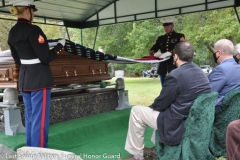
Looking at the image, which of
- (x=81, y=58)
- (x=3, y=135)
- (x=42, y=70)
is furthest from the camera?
(x=81, y=58)

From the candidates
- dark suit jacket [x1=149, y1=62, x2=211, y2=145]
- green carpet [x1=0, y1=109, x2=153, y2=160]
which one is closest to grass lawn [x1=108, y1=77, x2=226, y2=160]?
dark suit jacket [x1=149, y1=62, x2=211, y2=145]

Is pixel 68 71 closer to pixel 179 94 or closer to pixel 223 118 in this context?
pixel 179 94

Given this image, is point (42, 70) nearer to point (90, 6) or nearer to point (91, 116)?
point (91, 116)

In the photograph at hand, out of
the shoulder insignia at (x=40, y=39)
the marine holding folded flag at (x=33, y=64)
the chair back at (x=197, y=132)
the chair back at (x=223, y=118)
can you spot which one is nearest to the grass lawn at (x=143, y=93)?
the chair back at (x=223, y=118)

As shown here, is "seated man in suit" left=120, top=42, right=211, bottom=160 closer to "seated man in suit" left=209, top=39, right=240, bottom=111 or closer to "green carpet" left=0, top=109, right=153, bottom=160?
"seated man in suit" left=209, top=39, right=240, bottom=111

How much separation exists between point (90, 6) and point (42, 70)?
173 inches

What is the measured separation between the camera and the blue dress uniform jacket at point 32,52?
8.64 ft

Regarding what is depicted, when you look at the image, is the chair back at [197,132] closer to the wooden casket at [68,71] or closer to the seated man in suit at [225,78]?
the seated man in suit at [225,78]

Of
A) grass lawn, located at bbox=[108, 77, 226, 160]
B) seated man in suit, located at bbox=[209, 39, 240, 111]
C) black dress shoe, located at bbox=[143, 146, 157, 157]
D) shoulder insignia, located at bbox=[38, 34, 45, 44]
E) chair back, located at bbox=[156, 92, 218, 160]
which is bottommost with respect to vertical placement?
grass lawn, located at bbox=[108, 77, 226, 160]

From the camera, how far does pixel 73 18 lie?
7.20 metres

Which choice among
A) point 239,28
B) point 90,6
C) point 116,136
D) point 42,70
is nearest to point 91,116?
point 116,136

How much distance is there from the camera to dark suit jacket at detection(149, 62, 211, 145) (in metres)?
2.24

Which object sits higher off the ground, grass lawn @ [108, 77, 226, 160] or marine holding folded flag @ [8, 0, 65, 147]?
marine holding folded flag @ [8, 0, 65, 147]

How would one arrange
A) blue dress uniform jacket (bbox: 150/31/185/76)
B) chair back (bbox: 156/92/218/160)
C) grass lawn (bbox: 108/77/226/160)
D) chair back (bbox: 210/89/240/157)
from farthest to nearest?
grass lawn (bbox: 108/77/226/160) < blue dress uniform jacket (bbox: 150/31/185/76) < chair back (bbox: 210/89/240/157) < chair back (bbox: 156/92/218/160)
